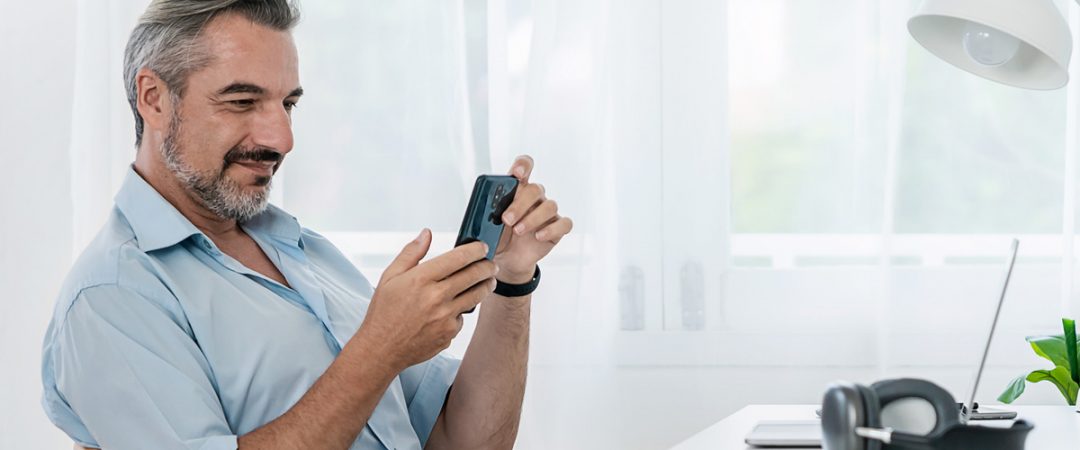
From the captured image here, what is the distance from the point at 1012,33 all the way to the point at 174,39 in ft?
3.47

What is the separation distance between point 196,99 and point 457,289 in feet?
1.52

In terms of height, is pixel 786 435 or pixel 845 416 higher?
pixel 845 416

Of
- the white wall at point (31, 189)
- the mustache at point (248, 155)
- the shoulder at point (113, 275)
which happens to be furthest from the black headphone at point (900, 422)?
the white wall at point (31, 189)

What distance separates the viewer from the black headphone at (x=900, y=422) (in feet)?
2.56

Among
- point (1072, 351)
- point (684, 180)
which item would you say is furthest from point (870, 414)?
point (684, 180)

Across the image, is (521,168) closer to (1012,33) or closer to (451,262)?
(451,262)

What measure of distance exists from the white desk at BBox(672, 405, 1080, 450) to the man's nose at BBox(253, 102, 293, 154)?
0.66 m

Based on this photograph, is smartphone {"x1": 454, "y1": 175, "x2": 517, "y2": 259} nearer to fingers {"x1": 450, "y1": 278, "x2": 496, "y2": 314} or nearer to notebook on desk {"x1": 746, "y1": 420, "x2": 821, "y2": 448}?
fingers {"x1": 450, "y1": 278, "x2": 496, "y2": 314}

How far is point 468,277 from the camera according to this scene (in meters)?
1.39

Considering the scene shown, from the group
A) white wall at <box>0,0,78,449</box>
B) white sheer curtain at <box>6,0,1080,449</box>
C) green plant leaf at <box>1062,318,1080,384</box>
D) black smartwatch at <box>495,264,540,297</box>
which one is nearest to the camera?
black smartwatch at <box>495,264,540,297</box>

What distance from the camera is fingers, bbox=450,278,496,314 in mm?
1392

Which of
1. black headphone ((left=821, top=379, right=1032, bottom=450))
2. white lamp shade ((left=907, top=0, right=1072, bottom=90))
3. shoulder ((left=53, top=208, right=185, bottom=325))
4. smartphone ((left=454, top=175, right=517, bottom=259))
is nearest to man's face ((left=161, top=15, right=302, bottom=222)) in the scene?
shoulder ((left=53, top=208, right=185, bottom=325))

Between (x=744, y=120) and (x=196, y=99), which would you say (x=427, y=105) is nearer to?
(x=744, y=120)

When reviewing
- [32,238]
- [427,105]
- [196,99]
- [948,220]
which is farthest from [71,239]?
[948,220]
